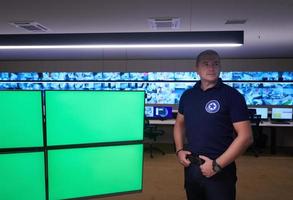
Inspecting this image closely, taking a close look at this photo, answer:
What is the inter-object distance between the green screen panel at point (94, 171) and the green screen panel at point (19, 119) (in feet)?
0.45

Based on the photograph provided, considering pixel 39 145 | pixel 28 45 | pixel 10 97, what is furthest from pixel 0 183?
pixel 28 45

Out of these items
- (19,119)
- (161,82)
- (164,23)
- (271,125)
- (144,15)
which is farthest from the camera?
(161,82)

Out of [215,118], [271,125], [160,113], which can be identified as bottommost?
[271,125]

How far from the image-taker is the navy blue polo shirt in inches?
73.0

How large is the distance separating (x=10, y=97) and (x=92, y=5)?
2180mm

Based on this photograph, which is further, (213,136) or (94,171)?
(213,136)

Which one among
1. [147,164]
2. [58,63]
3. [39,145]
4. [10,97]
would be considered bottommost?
[147,164]

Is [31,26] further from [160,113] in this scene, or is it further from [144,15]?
[160,113]

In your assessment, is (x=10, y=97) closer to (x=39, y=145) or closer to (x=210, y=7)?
(x=39, y=145)

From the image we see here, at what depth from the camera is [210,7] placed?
3428mm

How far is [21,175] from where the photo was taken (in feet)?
5.07

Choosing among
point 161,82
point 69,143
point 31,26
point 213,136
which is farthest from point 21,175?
point 161,82

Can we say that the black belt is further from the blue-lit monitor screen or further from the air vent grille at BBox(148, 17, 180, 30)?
the blue-lit monitor screen

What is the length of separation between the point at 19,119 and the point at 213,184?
1.24m
